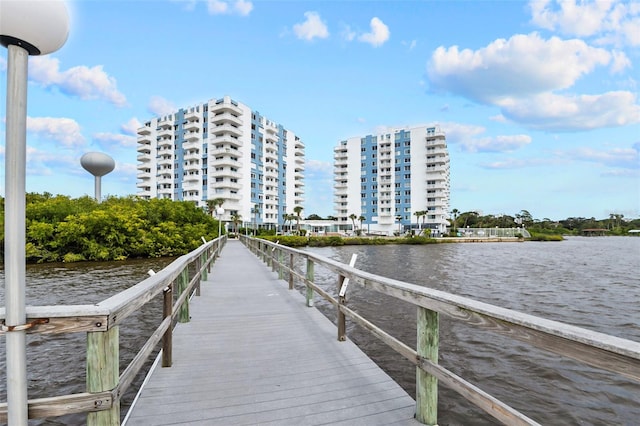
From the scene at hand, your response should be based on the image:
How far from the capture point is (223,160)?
199ft

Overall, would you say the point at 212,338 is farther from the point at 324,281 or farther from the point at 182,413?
the point at 324,281

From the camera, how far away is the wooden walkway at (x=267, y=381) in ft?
9.14

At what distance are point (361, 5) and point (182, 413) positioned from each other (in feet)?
49.5

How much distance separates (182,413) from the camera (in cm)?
281

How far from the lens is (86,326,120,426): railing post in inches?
76.4

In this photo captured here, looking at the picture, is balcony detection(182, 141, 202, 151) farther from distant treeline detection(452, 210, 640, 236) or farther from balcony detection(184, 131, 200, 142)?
distant treeline detection(452, 210, 640, 236)

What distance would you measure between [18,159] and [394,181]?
84.4 metres

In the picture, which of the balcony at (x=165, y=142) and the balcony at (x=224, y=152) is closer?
the balcony at (x=224, y=152)

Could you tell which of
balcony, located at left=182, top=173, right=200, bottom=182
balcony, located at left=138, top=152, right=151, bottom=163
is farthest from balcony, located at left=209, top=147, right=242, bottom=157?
balcony, located at left=138, top=152, right=151, bottom=163

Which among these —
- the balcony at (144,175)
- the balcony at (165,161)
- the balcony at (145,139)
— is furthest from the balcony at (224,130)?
the balcony at (144,175)

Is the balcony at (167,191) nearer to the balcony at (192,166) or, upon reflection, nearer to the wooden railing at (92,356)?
the balcony at (192,166)

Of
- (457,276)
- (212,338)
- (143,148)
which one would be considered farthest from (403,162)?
(212,338)

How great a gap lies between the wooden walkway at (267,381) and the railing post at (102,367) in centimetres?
75

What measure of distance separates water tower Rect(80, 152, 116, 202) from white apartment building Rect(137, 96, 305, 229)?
1950cm
